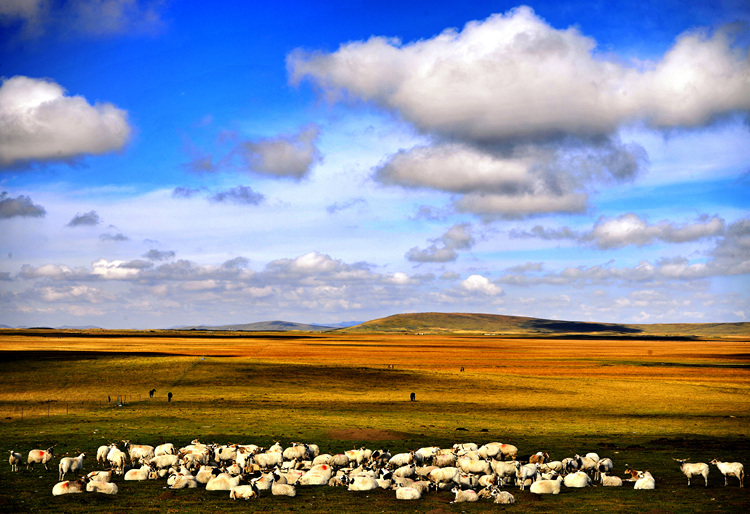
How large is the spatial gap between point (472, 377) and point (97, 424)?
139ft

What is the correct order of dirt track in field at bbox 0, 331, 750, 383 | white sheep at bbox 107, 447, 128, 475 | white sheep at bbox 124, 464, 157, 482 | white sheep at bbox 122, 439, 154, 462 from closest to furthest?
white sheep at bbox 124, 464, 157, 482 → white sheep at bbox 107, 447, 128, 475 → white sheep at bbox 122, 439, 154, 462 → dirt track in field at bbox 0, 331, 750, 383

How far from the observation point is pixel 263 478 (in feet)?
60.6

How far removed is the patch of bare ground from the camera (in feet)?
91.8

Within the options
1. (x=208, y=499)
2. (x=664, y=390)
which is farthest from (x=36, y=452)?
(x=664, y=390)

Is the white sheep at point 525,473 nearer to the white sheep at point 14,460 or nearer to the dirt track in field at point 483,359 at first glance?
the white sheep at point 14,460

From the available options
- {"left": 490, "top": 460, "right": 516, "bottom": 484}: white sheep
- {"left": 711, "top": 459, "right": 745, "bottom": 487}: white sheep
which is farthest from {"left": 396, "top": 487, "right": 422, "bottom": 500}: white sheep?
{"left": 711, "top": 459, "right": 745, "bottom": 487}: white sheep

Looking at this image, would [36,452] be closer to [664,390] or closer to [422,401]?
[422,401]

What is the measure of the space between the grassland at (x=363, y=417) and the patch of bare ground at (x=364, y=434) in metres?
0.12

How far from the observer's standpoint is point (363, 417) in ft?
118

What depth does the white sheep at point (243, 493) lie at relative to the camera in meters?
17.4

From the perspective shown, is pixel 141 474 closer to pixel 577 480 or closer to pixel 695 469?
pixel 577 480

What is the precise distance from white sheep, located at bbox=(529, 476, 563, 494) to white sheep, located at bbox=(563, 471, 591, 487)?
0.90 m

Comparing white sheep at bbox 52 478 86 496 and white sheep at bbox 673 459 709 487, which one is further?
white sheep at bbox 673 459 709 487

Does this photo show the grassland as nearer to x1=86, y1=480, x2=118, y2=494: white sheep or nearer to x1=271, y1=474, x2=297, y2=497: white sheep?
x1=271, y1=474, x2=297, y2=497: white sheep
